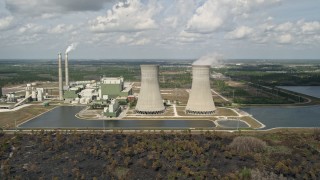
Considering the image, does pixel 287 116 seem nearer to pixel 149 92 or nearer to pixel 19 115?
pixel 149 92

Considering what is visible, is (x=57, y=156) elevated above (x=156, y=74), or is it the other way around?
(x=156, y=74)

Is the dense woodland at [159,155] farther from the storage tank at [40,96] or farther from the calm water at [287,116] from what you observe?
the storage tank at [40,96]

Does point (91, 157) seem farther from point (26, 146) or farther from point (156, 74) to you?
point (156, 74)

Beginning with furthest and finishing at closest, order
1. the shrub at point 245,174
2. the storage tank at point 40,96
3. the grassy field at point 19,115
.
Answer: the storage tank at point 40,96 < the grassy field at point 19,115 < the shrub at point 245,174

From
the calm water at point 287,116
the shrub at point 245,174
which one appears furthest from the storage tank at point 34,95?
the shrub at point 245,174

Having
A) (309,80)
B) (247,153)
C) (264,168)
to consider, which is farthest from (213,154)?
(309,80)

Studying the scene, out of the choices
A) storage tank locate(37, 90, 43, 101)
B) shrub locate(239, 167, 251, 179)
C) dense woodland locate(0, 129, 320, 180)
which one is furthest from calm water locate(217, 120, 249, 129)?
storage tank locate(37, 90, 43, 101)

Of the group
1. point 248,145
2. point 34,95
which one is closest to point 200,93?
point 248,145

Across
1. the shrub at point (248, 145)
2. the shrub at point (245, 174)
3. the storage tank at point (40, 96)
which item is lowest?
the shrub at point (245, 174)
